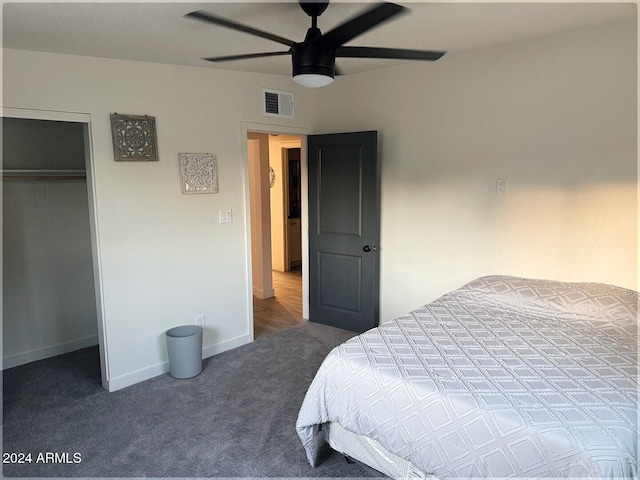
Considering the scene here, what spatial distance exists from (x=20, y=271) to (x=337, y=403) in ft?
9.92

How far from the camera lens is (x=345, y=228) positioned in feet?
13.7

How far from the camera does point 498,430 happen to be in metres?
1.61

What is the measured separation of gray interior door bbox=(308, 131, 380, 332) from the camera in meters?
3.97

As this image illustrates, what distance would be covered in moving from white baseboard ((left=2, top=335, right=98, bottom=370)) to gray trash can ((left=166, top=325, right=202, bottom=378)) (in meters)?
1.14

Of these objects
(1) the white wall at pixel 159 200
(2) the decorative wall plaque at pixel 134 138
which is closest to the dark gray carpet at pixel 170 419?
(1) the white wall at pixel 159 200

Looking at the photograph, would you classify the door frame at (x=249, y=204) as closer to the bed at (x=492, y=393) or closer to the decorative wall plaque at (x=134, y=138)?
the decorative wall plaque at (x=134, y=138)

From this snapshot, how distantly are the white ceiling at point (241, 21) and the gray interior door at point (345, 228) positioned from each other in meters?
1.23

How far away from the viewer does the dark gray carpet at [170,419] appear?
2.36 meters

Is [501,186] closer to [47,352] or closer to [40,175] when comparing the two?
[40,175]

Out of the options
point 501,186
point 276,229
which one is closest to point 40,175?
point 501,186

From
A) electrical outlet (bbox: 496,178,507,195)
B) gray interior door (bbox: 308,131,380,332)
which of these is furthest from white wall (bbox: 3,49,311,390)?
Answer: electrical outlet (bbox: 496,178,507,195)

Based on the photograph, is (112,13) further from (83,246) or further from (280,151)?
(280,151)

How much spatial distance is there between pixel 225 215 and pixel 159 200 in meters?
0.60

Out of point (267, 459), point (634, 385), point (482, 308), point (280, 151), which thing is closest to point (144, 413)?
point (267, 459)
